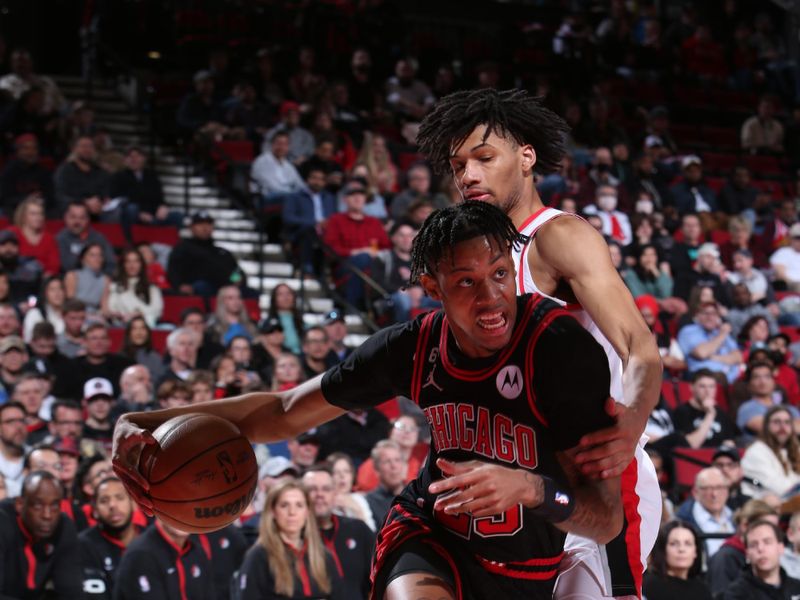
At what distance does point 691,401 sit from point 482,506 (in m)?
7.40

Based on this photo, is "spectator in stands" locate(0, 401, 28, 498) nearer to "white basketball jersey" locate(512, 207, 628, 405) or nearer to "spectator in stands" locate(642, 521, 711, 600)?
"spectator in stands" locate(642, 521, 711, 600)

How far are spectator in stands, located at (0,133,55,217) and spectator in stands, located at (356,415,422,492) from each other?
4.06 meters

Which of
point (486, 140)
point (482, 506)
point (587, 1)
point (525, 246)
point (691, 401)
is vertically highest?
point (587, 1)

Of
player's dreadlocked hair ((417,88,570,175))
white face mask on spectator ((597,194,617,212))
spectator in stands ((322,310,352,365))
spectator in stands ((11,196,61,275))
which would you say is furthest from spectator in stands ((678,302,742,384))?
player's dreadlocked hair ((417,88,570,175))

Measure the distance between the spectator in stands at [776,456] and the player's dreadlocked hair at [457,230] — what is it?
6308 millimetres

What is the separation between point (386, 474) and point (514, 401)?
15.0 feet

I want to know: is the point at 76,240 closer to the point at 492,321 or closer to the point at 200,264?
the point at 200,264

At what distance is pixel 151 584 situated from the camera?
655 centimetres

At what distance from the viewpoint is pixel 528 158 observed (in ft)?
13.1

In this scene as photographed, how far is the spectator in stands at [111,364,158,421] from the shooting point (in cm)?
810

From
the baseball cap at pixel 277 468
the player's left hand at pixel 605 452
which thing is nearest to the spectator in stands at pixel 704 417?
the baseball cap at pixel 277 468

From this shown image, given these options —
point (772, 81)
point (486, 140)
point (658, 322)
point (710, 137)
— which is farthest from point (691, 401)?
point (772, 81)

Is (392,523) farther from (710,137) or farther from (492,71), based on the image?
(710,137)

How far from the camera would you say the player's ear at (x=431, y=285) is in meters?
3.37
